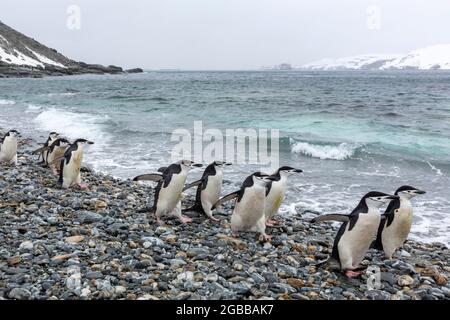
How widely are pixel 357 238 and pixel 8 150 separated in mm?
9740

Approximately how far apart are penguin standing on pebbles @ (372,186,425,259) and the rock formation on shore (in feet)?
264

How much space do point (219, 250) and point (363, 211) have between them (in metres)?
2.02

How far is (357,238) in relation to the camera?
5.73m

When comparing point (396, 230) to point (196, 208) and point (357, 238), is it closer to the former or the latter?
point (357, 238)

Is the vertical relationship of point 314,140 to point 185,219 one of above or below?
above

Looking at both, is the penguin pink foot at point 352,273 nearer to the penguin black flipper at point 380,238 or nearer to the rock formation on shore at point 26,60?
the penguin black flipper at point 380,238

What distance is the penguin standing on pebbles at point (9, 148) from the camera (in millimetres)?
11773

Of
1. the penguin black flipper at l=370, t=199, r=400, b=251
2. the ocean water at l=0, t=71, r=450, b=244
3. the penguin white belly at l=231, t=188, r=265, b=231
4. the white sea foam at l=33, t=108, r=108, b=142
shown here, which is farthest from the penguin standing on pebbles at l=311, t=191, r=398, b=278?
the white sea foam at l=33, t=108, r=108, b=142

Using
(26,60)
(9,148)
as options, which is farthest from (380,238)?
(26,60)

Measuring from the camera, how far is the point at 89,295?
459 cm

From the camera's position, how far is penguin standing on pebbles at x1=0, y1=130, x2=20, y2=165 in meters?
11.8

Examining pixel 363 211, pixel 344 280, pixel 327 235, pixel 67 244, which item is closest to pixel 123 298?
pixel 67 244

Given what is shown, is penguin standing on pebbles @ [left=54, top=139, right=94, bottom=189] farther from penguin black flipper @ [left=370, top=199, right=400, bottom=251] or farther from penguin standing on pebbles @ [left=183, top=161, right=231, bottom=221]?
penguin black flipper @ [left=370, top=199, right=400, bottom=251]
